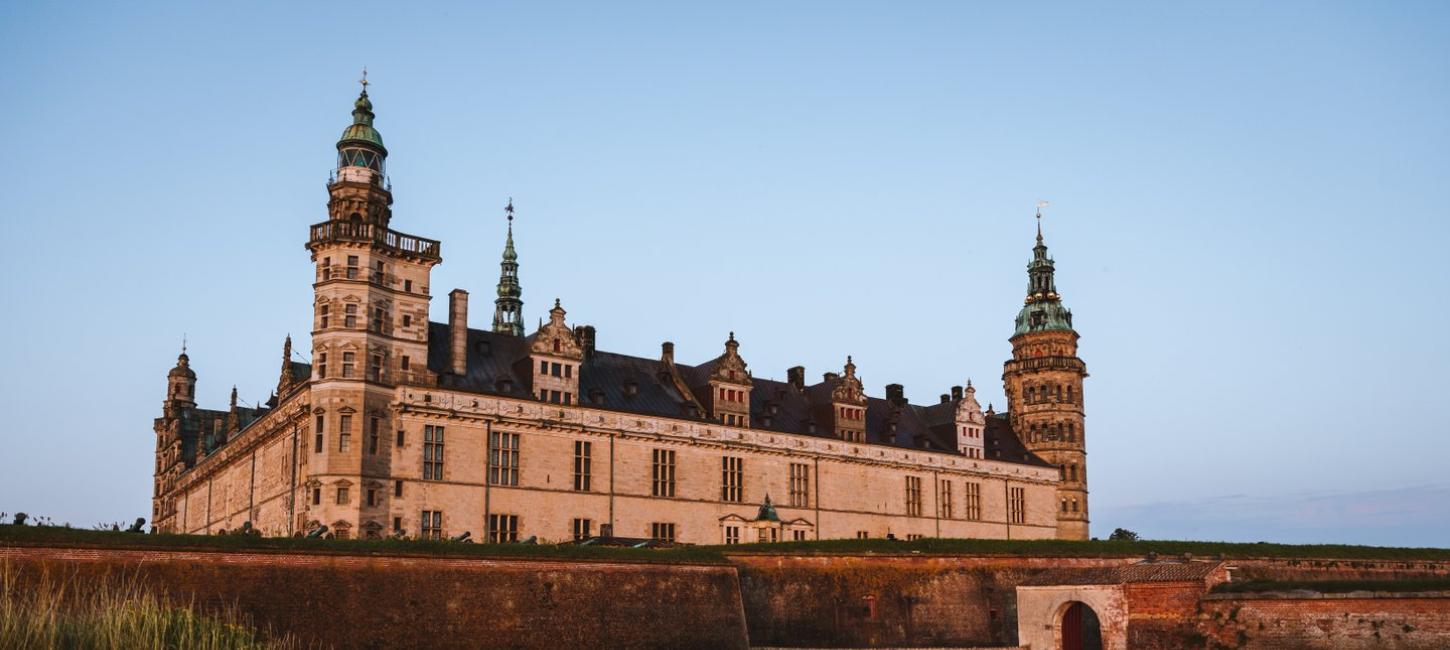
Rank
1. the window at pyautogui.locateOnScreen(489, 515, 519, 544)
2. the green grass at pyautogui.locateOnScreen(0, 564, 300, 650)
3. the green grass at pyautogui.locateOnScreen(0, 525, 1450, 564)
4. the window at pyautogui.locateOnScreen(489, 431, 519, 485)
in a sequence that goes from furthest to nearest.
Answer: the window at pyautogui.locateOnScreen(489, 431, 519, 485)
the window at pyautogui.locateOnScreen(489, 515, 519, 544)
the green grass at pyautogui.locateOnScreen(0, 525, 1450, 564)
the green grass at pyautogui.locateOnScreen(0, 564, 300, 650)

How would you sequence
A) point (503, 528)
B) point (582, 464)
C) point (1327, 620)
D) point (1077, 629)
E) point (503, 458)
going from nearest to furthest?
point (1327, 620), point (1077, 629), point (503, 528), point (503, 458), point (582, 464)

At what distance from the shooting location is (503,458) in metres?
59.0

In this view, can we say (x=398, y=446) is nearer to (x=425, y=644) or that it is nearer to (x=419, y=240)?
(x=419, y=240)

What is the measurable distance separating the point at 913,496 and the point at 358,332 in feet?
111

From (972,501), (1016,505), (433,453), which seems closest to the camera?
(433,453)

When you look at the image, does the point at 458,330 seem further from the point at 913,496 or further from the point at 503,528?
the point at 913,496

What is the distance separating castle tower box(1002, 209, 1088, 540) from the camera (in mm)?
85500

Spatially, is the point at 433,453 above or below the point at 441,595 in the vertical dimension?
above

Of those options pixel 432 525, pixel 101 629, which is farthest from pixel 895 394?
pixel 101 629

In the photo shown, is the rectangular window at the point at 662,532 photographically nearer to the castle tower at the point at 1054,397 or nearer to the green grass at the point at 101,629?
the castle tower at the point at 1054,397

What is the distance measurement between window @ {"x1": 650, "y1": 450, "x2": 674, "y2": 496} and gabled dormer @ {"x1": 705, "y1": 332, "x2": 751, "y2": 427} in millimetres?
3929

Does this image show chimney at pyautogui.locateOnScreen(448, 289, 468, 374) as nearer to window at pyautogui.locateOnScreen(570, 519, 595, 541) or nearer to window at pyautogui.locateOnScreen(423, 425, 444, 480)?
window at pyautogui.locateOnScreen(423, 425, 444, 480)

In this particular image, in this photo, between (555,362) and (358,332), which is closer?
(358,332)

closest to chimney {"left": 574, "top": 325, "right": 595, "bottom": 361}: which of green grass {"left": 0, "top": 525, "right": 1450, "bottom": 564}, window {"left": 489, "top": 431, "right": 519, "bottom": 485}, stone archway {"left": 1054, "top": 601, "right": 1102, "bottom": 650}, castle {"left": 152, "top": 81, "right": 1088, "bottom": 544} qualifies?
castle {"left": 152, "top": 81, "right": 1088, "bottom": 544}
